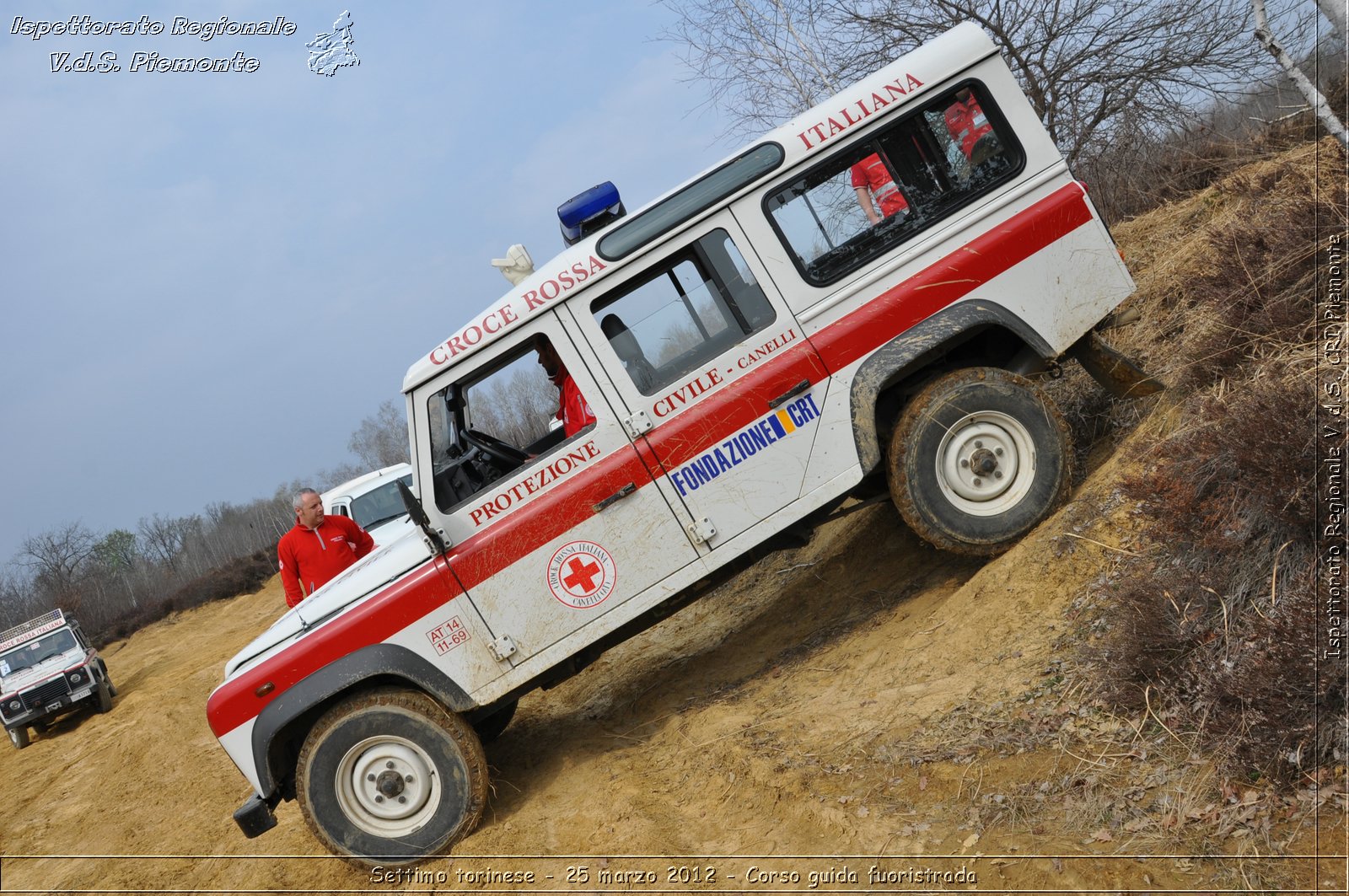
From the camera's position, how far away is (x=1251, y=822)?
9.91 feet

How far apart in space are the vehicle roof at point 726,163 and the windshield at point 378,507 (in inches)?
285

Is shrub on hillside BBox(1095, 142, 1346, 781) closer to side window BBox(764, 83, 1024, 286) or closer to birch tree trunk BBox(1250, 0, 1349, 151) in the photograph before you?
birch tree trunk BBox(1250, 0, 1349, 151)

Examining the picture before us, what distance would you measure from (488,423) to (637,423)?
92 centimetres

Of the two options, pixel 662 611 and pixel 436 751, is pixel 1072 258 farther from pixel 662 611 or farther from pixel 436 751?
pixel 436 751

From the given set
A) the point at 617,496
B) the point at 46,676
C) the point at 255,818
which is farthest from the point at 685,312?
the point at 46,676

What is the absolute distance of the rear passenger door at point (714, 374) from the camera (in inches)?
196

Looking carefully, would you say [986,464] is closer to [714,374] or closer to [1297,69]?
[714,374]

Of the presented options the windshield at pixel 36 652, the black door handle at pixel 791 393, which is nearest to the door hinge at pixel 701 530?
the black door handle at pixel 791 393

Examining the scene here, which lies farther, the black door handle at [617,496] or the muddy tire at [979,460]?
the muddy tire at [979,460]

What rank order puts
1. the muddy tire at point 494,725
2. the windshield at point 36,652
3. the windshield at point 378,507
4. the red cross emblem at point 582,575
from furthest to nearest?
the windshield at point 36,652 → the windshield at point 378,507 → the muddy tire at point 494,725 → the red cross emblem at point 582,575

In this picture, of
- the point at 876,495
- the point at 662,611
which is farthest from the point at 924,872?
the point at 876,495

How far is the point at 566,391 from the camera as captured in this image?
202 inches

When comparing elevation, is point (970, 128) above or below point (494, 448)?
above

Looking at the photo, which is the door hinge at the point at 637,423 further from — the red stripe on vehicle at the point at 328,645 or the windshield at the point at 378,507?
the windshield at the point at 378,507
